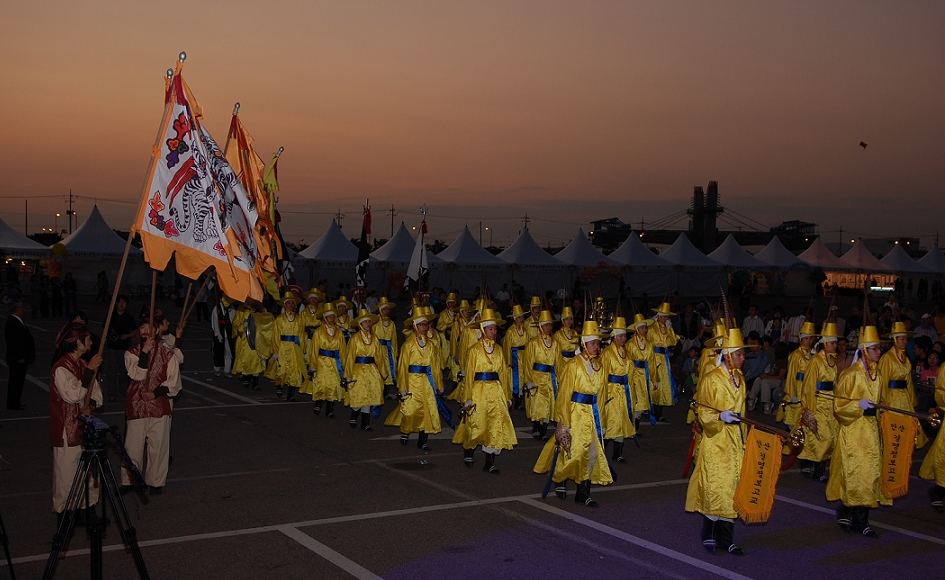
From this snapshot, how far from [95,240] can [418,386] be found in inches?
1288

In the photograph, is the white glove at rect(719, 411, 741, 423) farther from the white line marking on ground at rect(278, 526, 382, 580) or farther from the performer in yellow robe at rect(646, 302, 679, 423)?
the performer in yellow robe at rect(646, 302, 679, 423)

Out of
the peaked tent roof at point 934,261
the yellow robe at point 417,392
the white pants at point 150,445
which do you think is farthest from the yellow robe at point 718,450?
the peaked tent roof at point 934,261

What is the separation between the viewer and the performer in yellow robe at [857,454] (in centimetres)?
762

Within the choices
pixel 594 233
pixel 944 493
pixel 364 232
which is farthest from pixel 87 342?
pixel 594 233

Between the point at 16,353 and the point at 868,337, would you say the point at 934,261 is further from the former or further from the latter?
the point at 16,353

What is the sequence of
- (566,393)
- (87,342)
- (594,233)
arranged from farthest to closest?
(594,233) < (566,393) < (87,342)

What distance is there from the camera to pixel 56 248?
1448 inches

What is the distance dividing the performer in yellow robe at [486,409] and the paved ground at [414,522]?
0.34 metres

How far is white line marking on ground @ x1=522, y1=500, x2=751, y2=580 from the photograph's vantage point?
656 centimetres

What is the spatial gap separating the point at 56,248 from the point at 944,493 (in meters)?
36.9

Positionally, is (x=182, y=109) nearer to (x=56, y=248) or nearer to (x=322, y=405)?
(x=322, y=405)

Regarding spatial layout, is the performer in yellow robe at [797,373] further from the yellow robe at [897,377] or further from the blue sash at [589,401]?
the blue sash at [589,401]

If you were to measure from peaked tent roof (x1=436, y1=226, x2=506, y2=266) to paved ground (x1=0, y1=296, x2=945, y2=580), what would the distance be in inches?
1093

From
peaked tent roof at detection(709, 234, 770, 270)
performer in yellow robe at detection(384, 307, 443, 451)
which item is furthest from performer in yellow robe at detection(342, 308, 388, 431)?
peaked tent roof at detection(709, 234, 770, 270)
